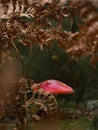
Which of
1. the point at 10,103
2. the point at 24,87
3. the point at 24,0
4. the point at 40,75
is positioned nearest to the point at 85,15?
the point at 24,0

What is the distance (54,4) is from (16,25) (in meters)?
0.30

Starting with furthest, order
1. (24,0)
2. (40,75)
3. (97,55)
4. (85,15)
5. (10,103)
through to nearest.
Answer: (40,75), (10,103), (24,0), (97,55), (85,15)

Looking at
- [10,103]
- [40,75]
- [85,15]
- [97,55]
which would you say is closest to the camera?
[85,15]

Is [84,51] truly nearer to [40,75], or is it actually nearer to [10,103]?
[10,103]

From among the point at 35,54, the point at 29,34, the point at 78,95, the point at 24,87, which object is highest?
the point at 29,34

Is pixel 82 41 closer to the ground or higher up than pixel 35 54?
higher up

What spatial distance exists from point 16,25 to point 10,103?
53.0 inches

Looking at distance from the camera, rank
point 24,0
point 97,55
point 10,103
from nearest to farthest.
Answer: point 97,55
point 24,0
point 10,103

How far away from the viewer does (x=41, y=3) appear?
120 inches

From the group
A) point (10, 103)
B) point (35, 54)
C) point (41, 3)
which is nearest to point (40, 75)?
point (35, 54)

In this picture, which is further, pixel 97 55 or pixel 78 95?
pixel 78 95

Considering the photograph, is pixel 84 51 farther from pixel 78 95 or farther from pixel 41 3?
pixel 78 95

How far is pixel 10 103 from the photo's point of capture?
→ 4.16m

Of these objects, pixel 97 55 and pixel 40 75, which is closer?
pixel 97 55
